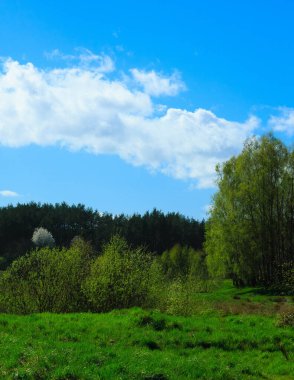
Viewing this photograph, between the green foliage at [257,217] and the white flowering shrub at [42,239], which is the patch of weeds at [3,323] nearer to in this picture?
the green foliage at [257,217]

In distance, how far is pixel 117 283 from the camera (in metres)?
26.5

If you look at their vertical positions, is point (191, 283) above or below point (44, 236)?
below

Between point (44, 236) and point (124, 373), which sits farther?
point (44, 236)

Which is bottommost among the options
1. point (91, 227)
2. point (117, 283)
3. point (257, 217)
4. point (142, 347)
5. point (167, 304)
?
point (142, 347)

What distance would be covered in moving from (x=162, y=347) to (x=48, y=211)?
135 metres

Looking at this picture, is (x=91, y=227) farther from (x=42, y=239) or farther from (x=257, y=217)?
(x=257, y=217)

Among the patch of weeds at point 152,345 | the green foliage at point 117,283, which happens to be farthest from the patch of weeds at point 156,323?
the green foliage at point 117,283

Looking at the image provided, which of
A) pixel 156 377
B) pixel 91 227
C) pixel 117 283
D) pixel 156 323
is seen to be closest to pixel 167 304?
pixel 117 283

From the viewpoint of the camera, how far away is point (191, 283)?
2780cm

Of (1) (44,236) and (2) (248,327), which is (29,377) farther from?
(1) (44,236)

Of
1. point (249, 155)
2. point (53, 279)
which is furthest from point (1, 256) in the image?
point (53, 279)

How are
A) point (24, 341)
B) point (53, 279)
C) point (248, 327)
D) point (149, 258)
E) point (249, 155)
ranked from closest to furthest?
point (24, 341) < point (248, 327) < point (53, 279) < point (149, 258) < point (249, 155)

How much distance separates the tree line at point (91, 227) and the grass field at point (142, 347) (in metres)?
107

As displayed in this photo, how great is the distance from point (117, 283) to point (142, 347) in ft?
33.7
